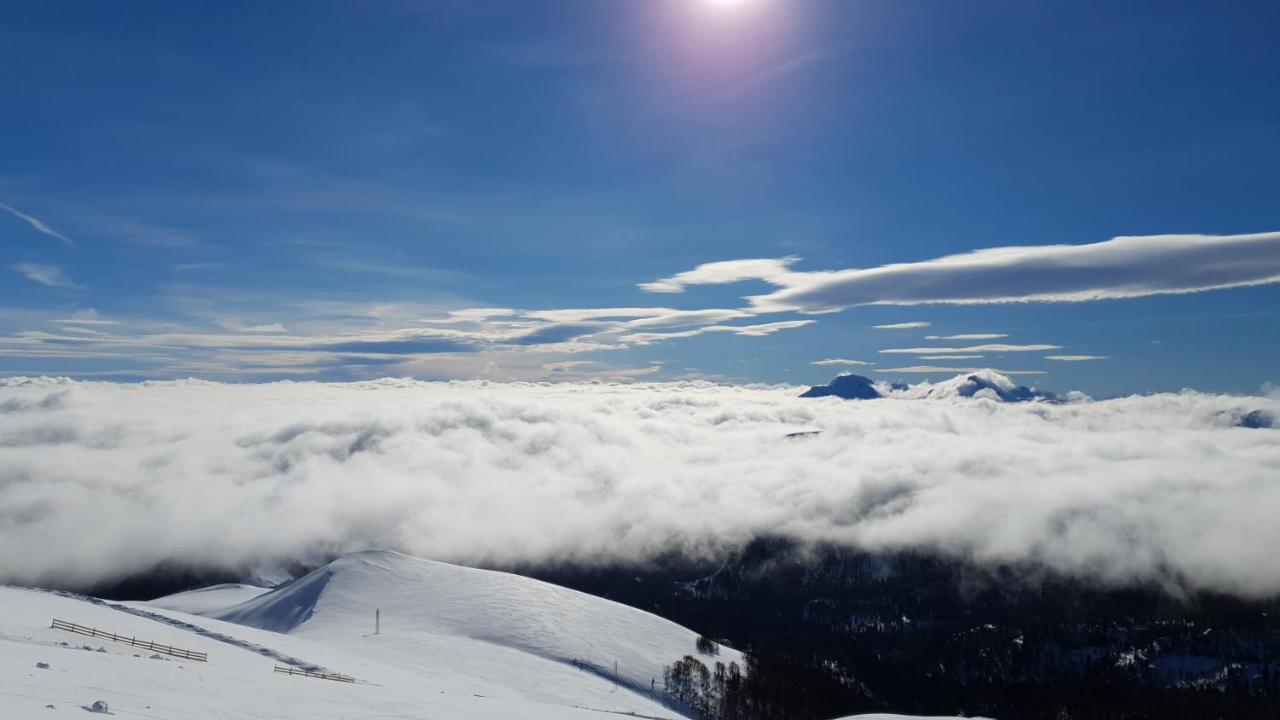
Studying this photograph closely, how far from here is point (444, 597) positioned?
545 feet

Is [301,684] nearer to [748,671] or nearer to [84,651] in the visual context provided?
[84,651]

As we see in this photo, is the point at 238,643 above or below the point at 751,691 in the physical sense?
above

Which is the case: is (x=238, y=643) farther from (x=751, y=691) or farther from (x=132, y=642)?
(x=751, y=691)

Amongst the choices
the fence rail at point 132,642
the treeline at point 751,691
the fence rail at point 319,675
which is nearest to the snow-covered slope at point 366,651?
the fence rail at point 132,642

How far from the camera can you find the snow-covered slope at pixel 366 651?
37.2 m

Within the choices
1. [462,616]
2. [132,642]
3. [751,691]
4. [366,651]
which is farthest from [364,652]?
[751,691]

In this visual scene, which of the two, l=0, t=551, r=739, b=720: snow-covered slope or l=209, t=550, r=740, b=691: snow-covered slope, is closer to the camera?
l=0, t=551, r=739, b=720: snow-covered slope

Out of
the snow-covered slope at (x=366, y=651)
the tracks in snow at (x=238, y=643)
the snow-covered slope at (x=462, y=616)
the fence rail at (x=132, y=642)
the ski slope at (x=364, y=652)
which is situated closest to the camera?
the ski slope at (x=364, y=652)

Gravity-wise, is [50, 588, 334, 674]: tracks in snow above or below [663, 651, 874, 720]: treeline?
above

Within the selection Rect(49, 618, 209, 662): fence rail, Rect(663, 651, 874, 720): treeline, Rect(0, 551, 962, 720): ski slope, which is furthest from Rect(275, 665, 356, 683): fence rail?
Rect(663, 651, 874, 720): treeline

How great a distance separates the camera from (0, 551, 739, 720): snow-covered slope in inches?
1464

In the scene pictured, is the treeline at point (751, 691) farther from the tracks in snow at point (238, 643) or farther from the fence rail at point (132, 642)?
the fence rail at point (132, 642)

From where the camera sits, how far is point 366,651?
112375mm

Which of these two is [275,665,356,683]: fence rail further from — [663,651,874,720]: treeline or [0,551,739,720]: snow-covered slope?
[663,651,874,720]: treeline
